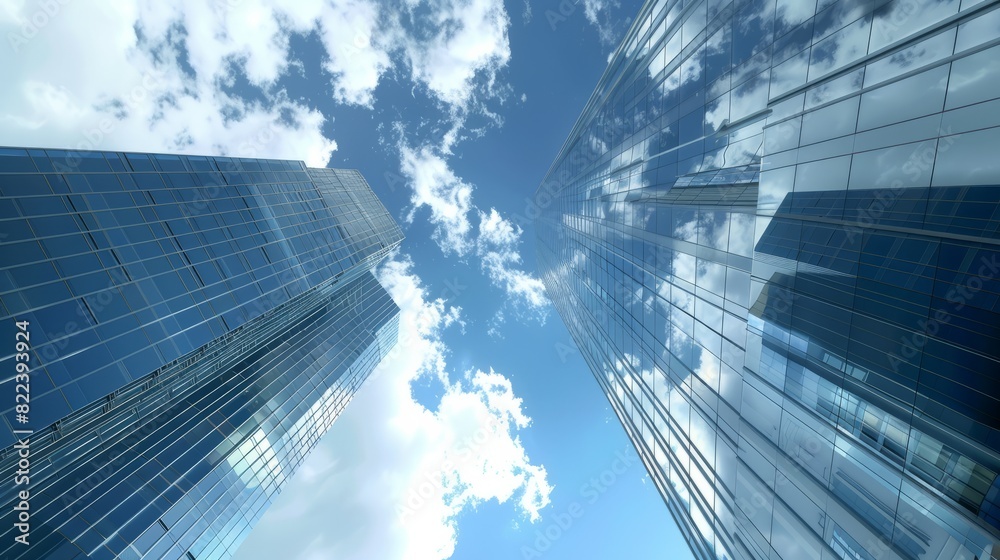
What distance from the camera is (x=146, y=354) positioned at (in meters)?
23.7

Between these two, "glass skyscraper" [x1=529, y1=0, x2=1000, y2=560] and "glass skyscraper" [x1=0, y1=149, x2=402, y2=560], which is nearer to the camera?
"glass skyscraper" [x1=529, y1=0, x2=1000, y2=560]

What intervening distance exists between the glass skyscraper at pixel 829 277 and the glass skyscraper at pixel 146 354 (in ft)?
110

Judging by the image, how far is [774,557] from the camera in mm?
15539

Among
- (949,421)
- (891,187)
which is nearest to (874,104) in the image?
(891,187)

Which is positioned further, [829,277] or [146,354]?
[146,354]

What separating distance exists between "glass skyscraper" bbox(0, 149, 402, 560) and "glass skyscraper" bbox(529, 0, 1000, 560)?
33.4m

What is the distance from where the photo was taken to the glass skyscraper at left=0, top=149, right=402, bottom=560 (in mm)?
19672

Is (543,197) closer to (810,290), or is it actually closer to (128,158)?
(128,158)

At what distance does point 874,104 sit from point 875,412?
9.19 metres

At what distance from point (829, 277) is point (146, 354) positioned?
Result: 3577 centimetres

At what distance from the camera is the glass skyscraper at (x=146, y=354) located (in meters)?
19.7

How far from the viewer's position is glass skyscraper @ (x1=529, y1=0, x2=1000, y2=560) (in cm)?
877

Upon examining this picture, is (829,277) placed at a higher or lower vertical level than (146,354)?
higher

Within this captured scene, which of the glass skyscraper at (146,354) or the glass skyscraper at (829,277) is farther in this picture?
the glass skyscraper at (146,354)
